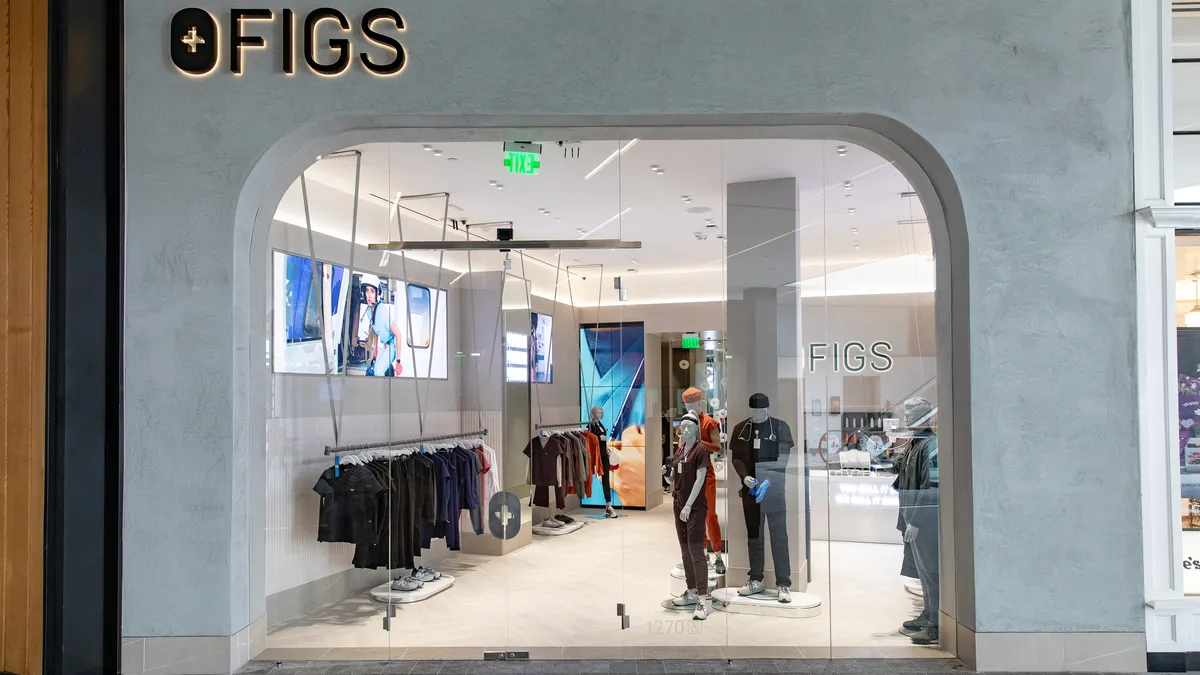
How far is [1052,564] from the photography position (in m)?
3.43

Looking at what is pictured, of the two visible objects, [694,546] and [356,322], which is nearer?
[694,546]

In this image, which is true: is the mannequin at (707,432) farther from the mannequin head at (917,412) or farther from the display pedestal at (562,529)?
the mannequin head at (917,412)

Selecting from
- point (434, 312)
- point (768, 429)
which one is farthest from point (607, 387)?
point (434, 312)

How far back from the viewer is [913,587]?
3.90 meters

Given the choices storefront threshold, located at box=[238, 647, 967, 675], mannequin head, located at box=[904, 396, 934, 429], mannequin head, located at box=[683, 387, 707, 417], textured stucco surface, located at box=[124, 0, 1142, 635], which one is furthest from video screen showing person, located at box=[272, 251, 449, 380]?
mannequin head, located at box=[904, 396, 934, 429]

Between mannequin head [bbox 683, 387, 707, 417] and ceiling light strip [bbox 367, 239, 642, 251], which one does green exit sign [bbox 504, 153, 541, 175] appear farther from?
mannequin head [bbox 683, 387, 707, 417]

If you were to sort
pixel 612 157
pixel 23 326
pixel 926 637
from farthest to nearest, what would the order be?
pixel 612 157
pixel 926 637
pixel 23 326

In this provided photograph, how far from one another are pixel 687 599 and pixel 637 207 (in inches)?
84.2

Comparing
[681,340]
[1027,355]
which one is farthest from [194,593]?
→ [1027,355]

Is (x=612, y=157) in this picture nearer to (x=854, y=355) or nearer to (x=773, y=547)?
(x=854, y=355)

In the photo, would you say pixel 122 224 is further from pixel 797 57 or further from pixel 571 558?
pixel 797 57

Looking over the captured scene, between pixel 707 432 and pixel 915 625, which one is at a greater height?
pixel 707 432

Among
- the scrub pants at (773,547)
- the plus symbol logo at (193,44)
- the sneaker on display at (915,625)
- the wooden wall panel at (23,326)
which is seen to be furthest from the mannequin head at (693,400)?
the wooden wall panel at (23,326)

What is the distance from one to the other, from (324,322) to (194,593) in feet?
5.17
